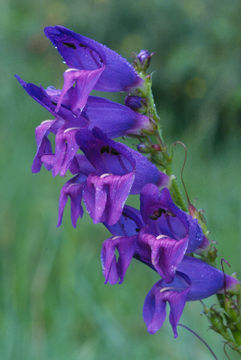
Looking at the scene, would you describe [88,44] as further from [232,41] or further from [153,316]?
[232,41]

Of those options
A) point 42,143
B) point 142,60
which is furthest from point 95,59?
point 42,143

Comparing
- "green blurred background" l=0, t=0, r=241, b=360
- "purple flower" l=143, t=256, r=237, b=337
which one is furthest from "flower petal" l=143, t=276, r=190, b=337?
"green blurred background" l=0, t=0, r=241, b=360

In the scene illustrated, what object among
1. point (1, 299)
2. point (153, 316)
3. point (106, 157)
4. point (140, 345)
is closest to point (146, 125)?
point (106, 157)

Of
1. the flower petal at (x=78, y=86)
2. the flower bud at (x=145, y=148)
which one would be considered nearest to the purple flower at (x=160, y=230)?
the flower bud at (x=145, y=148)

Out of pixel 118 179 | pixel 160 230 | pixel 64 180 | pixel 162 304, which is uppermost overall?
pixel 118 179

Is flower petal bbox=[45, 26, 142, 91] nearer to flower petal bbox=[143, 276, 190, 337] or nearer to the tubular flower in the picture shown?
the tubular flower

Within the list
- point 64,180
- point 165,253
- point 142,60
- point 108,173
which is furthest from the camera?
point 64,180

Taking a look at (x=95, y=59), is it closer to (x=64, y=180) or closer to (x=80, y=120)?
(x=80, y=120)
